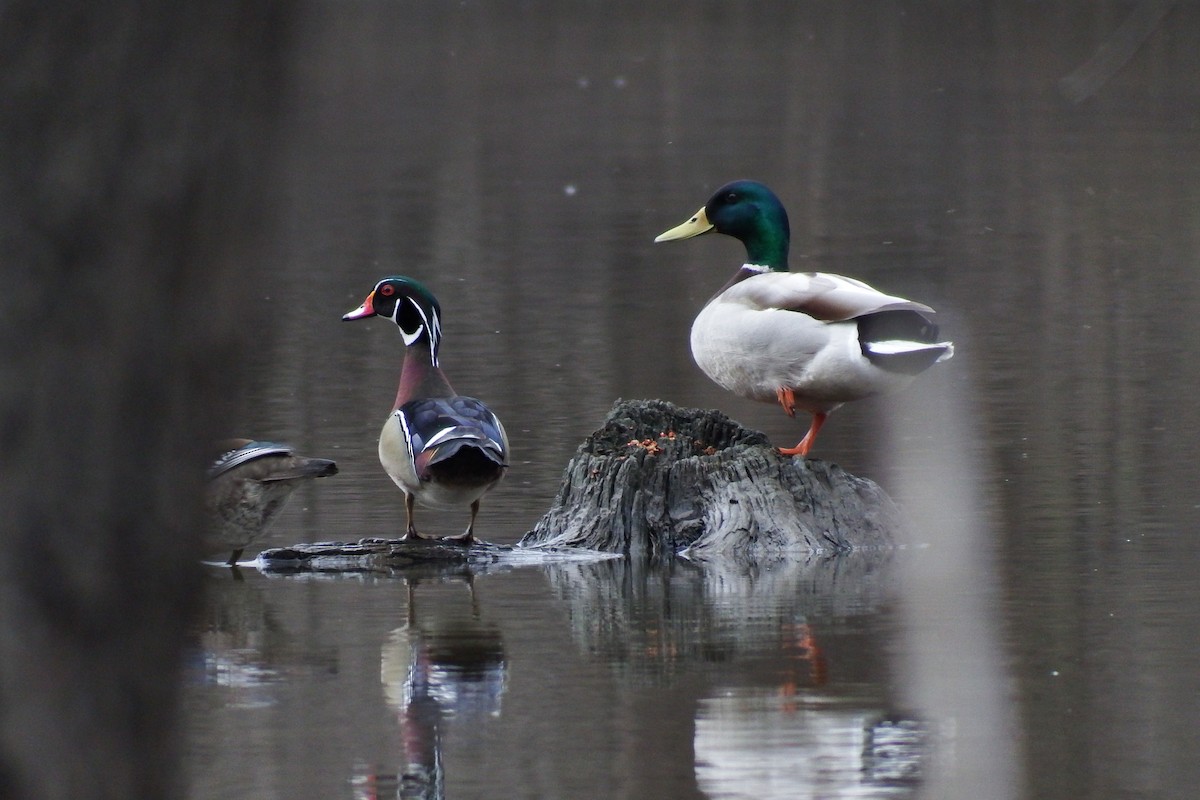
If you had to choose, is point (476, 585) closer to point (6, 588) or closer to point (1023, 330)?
point (6, 588)

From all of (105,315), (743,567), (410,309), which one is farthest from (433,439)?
(105,315)

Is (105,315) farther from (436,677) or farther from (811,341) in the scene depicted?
(811,341)

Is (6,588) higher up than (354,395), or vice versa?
(354,395)

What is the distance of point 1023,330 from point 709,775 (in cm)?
913

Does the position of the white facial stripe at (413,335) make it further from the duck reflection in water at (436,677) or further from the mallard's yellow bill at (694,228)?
the mallard's yellow bill at (694,228)

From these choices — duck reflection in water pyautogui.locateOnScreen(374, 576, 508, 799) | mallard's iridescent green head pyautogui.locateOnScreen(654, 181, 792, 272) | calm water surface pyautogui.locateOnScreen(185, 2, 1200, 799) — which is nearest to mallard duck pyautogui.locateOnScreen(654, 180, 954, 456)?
mallard's iridescent green head pyautogui.locateOnScreen(654, 181, 792, 272)

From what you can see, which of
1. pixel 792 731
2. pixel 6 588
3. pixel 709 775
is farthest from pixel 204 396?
pixel 792 731

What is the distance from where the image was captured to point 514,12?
57250 millimetres

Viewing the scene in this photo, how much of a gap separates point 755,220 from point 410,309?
1651 millimetres

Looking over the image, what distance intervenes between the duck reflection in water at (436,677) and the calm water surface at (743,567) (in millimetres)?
16

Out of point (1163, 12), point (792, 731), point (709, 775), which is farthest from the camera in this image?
point (792, 731)

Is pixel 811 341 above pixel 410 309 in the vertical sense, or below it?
below

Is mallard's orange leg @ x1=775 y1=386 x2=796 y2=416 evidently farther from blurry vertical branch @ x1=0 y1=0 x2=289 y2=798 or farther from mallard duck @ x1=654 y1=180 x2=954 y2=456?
blurry vertical branch @ x1=0 y1=0 x2=289 y2=798

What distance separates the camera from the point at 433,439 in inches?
300
